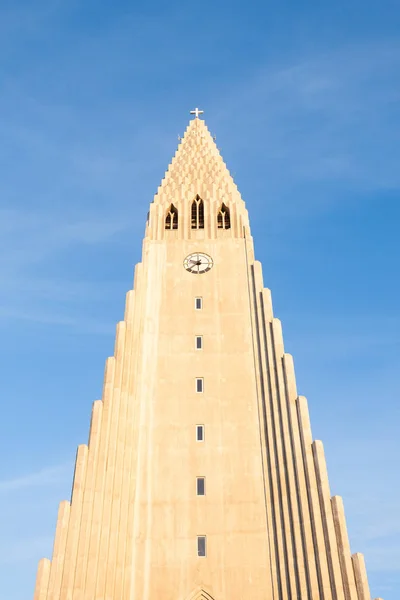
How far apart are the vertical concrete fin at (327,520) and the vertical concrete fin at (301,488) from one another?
901 mm

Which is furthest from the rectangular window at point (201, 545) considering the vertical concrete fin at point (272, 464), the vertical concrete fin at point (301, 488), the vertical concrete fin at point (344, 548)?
the vertical concrete fin at point (344, 548)

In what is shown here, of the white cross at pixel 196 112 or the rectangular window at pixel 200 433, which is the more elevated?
the white cross at pixel 196 112

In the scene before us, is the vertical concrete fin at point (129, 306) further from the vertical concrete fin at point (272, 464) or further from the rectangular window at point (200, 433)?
the rectangular window at point (200, 433)

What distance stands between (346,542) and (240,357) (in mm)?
15227

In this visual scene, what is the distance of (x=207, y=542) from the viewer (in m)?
40.3

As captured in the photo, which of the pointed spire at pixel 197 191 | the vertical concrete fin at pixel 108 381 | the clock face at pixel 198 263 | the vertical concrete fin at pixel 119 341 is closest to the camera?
the vertical concrete fin at pixel 108 381

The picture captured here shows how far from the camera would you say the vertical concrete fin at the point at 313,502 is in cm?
3672

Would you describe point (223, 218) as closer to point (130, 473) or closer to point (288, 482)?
point (130, 473)

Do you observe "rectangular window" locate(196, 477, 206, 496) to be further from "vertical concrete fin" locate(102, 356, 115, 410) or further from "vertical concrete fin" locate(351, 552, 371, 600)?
"vertical concrete fin" locate(351, 552, 371, 600)

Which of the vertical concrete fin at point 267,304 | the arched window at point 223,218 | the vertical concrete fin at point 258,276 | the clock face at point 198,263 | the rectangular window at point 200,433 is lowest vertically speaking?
the rectangular window at point 200,433

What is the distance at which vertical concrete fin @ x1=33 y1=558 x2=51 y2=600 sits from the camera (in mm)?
35781

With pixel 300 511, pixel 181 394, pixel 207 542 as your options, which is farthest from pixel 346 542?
pixel 181 394

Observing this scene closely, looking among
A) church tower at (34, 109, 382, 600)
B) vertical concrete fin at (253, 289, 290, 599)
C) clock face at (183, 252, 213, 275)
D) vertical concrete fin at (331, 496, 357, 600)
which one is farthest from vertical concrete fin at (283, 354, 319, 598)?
clock face at (183, 252, 213, 275)

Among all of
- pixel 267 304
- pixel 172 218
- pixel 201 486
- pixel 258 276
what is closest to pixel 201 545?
pixel 201 486
